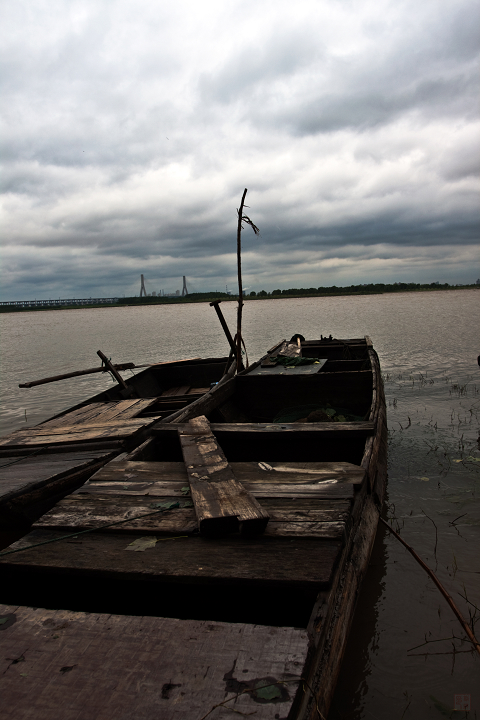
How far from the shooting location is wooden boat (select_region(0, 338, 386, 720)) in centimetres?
159

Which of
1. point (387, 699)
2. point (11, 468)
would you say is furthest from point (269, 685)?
point (11, 468)

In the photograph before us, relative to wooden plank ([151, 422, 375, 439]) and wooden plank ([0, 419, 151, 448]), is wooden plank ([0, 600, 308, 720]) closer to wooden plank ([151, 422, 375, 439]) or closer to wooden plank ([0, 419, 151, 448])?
wooden plank ([151, 422, 375, 439])

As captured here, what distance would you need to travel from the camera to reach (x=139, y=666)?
1686 mm

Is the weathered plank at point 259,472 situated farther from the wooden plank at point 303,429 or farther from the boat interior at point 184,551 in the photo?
the wooden plank at point 303,429

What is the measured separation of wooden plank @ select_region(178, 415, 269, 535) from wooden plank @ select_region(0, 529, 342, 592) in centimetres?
8

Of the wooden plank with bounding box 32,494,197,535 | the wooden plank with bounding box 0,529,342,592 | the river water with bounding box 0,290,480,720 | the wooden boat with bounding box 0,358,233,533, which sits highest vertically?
the wooden plank with bounding box 32,494,197,535

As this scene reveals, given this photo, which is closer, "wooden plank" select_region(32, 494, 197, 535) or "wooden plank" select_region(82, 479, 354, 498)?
"wooden plank" select_region(32, 494, 197, 535)

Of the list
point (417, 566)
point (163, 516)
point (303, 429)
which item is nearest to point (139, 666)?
point (163, 516)

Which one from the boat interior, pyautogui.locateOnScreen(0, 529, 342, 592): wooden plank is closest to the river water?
the boat interior

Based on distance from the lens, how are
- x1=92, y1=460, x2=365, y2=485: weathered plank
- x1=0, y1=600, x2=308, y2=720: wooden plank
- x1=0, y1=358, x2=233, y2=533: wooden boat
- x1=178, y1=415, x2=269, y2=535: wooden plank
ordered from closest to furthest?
1. x1=0, y1=600, x2=308, y2=720: wooden plank
2. x1=178, y1=415, x2=269, y2=535: wooden plank
3. x1=92, y1=460, x2=365, y2=485: weathered plank
4. x1=0, y1=358, x2=233, y2=533: wooden boat

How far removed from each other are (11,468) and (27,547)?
6.76 ft

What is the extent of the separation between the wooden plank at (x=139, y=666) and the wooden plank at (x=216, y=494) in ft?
2.06

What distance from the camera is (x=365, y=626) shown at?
128 inches

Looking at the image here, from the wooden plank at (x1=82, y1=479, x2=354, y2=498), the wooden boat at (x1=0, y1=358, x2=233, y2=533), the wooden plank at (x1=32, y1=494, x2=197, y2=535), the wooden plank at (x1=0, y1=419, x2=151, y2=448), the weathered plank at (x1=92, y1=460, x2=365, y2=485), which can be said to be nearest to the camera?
the wooden plank at (x1=32, y1=494, x2=197, y2=535)
